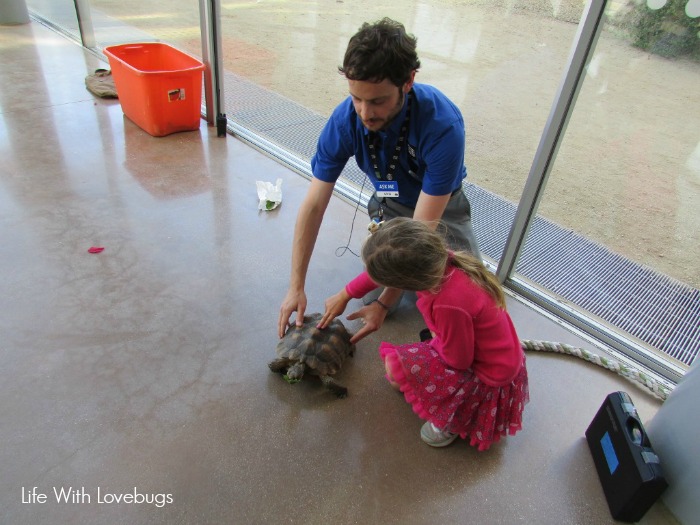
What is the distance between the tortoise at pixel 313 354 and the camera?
1498 millimetres

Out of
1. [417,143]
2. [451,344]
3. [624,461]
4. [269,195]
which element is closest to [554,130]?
[417,143]

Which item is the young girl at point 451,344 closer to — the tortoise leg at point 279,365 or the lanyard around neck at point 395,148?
the tortoise leg at point 279,365

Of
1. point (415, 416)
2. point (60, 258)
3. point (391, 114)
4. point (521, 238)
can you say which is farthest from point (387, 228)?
point (60, 258)

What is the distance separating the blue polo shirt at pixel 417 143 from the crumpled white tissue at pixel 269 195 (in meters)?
0.88

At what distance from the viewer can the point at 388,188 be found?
170 centimetres

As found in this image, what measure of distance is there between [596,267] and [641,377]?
56cm

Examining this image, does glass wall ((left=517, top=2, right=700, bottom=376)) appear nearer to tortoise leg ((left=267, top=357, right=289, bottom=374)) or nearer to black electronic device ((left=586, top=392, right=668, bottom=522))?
black electronic device ((left=586, top=392, right=668, bottom=522))

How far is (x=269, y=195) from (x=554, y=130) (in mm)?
1392

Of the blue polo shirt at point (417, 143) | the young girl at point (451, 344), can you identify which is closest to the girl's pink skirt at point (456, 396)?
the young girl at point (451, 344)

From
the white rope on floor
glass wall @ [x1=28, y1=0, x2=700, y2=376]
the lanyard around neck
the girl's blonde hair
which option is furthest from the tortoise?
glass wall @ [x1=28, y1=0, x2=700, y2=376]

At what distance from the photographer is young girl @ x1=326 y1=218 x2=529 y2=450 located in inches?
44.5

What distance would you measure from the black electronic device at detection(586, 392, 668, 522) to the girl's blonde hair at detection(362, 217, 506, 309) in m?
0.66

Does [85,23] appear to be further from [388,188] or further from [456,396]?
[456,396]

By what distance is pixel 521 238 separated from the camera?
1939 millimetres
